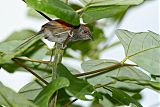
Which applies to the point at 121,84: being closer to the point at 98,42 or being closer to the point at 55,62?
the point at 55,62

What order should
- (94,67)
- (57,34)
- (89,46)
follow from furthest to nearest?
1. (89,46)
2. (94,67)
3. (57,34)

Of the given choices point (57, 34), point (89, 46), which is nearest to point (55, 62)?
point (57, 34)

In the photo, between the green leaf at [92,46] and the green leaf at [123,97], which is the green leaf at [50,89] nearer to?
the green leaf at [123,97]

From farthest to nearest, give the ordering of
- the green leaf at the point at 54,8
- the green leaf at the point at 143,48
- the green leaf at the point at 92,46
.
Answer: the green leaf at the point at 92,46 < the green leaf at the point at 143,48 < the green leaf at the point at 54,8

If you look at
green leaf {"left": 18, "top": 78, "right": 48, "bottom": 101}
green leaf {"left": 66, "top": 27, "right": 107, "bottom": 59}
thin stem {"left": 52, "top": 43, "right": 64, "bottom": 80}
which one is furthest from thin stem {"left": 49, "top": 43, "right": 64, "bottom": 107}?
green leaf {"left": 66, "top": 27, "right": 107, "bottom": 59}

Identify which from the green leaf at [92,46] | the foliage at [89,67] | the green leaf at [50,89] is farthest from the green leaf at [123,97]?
the green leaf at [92,46]

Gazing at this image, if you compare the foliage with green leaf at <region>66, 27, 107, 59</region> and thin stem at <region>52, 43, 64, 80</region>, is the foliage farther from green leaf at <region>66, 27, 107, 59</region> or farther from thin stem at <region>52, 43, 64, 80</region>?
green leaf at <region>66, 27, 107, 59</region>
